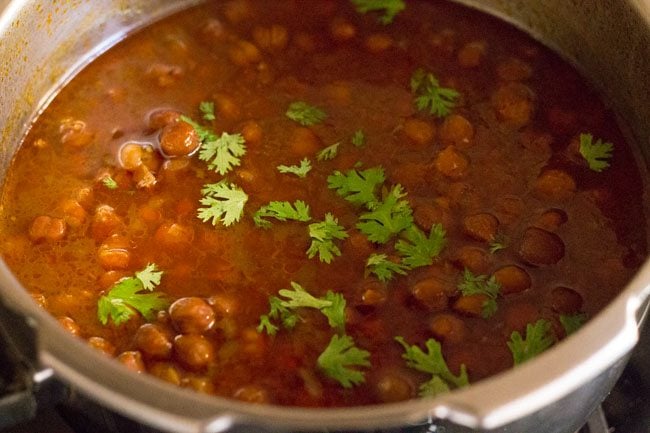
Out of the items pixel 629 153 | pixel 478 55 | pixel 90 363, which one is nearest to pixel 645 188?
pixel 629 153

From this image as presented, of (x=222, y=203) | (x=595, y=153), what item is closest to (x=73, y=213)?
(x=222, y=203)

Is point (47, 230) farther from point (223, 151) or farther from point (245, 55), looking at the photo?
point (245, 55)

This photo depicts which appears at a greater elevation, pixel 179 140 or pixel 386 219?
pixel 179 140

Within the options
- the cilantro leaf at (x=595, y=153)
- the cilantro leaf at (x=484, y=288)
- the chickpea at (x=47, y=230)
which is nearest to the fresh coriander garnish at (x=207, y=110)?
the chickpea at (x=47, y=230)


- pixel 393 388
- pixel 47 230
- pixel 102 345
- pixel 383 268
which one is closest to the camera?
pixel 393 388

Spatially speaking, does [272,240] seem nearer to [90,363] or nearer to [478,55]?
[90,363]

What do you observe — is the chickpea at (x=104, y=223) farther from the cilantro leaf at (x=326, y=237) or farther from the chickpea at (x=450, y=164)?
the chickpea at (x=450, y=164)

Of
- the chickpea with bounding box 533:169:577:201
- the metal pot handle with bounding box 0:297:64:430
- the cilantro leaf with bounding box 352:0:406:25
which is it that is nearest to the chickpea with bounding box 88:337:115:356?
the metal pot handle with bounding box 0:297:64:430

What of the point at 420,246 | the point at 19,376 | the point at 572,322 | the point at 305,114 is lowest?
the point at 572,322
